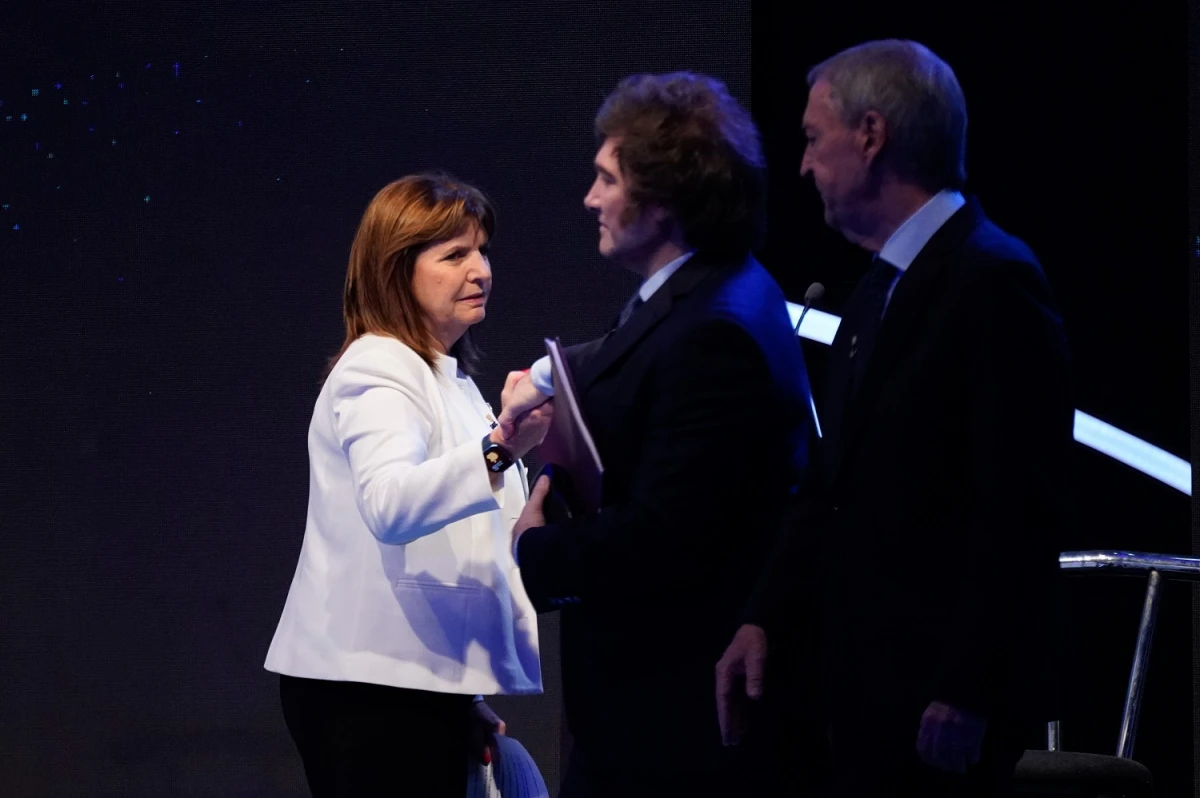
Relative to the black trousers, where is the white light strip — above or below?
above

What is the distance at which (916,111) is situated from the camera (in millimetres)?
1549

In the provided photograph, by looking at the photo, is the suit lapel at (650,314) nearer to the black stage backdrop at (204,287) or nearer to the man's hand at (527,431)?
the man's hand at (527,431)

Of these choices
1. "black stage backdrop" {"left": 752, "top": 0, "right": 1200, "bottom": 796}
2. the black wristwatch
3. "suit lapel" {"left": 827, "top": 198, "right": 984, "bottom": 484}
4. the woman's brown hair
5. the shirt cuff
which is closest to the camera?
"suit lapel" {"left": 827, "top": 198, "right": 984, "bottom": 484}

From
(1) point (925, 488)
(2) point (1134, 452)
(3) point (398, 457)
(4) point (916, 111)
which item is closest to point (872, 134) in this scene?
(4) point (916, 111)

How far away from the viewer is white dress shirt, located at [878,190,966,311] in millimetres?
1529

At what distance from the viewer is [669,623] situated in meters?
1.58

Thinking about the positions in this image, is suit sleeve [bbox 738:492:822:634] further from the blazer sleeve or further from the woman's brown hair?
the woman's brown hair

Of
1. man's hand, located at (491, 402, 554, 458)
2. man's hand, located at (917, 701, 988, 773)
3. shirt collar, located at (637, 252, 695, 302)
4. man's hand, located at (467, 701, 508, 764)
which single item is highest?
shirt collar, located at (637, 252, 695, 302)

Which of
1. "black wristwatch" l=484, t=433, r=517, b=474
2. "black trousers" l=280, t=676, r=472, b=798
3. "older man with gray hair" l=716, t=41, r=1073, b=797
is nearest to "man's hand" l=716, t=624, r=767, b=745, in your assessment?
"older man with gray hair" l=716, t=41, r=1073, b=797

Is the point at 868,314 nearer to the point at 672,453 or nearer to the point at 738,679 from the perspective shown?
the point at 672,453

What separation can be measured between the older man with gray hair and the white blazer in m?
0.63

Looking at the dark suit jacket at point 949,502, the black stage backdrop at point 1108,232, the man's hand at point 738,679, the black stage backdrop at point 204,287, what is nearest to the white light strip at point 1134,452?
the black stage backdrop at point 1108,232

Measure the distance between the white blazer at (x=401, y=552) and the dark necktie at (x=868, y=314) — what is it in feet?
2.09

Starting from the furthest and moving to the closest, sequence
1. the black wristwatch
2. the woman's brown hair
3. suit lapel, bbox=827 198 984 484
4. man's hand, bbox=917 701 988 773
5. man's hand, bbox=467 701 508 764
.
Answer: the woman's brown hair → man's hand, bbox=467 701 508 764 → the black wristwatch → suit lapel, bbox=827 198 984 484 → man's hand, bbox=917 701 988 773
